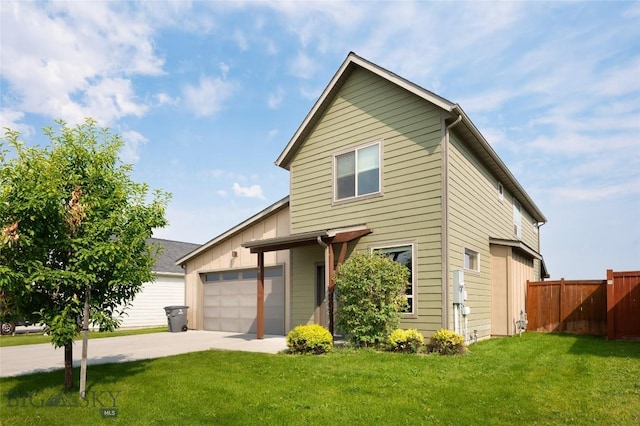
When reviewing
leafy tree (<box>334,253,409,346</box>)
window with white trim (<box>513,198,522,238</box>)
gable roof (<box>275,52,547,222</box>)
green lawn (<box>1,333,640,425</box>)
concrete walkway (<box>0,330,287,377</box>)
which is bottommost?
concrete walkway (<box>0,330,287,377</box>)

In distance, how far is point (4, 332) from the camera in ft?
63.9

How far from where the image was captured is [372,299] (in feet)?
33.6

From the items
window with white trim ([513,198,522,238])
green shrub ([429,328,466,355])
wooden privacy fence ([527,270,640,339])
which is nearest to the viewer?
green shrub ([429,328,466,355])

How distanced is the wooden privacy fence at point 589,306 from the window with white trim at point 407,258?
6.08 meters

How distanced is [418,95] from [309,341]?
6509mm

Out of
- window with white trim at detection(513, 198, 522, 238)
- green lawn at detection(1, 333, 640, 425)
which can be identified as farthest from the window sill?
window with white trim at detection(513, 198, 522, 238)

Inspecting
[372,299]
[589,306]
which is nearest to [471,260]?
[372,299]

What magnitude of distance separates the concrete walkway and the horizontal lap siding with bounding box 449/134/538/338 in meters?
5.23

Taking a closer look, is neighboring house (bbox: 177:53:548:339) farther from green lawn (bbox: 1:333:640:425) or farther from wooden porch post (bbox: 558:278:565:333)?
green lawn (bbox: 1:333:640:425)

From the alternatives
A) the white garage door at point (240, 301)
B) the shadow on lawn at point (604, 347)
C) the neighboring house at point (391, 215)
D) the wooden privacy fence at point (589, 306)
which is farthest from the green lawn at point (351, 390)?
the white garage door at point (240, 301)

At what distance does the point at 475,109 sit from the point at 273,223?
296 inches

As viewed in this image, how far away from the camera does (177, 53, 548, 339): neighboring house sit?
1063 cm

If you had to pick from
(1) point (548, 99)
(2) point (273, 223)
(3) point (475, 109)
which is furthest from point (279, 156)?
(1) point (548, 99)

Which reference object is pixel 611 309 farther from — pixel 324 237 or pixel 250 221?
pixel 250 221
